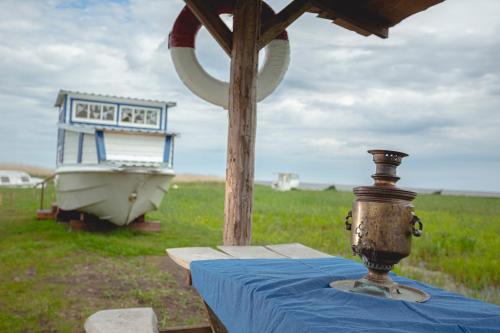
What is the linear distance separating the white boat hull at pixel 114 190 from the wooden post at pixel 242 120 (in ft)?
16.8

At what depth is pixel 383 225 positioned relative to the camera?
167cm

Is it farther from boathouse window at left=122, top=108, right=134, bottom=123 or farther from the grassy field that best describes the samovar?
boathouse window at left=122, top=108, right=134, bottom=123

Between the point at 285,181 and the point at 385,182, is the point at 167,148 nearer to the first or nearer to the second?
the point at 385,182

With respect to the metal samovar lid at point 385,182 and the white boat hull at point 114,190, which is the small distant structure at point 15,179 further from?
the metal samovar lid at point 385,182

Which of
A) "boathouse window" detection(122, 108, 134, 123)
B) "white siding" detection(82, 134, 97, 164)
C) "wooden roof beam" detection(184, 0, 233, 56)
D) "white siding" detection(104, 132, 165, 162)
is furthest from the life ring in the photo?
"boathouse window" detection(122, 108, 134, 123)

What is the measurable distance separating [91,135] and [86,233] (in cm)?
183

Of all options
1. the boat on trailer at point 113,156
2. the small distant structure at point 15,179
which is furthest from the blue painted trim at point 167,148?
the small distant structure at point 15,179

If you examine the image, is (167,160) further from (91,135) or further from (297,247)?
(297,247)

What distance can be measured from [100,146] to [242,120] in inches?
215

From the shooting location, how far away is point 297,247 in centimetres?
319

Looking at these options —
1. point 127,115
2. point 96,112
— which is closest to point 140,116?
point 127,115

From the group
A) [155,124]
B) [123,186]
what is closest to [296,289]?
[123,186]

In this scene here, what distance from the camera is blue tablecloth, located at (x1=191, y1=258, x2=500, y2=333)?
1.42m

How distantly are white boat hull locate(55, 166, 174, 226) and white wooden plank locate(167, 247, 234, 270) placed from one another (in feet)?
18.3
